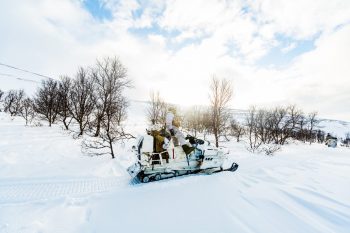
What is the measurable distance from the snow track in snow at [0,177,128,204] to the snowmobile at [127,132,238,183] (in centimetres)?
85

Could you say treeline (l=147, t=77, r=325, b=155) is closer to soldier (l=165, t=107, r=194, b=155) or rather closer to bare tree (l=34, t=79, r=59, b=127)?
soldier (l=165, t=107, r=194, b=155)

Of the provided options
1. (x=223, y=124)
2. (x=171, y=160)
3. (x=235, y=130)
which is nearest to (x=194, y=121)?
(x=235, y=130)

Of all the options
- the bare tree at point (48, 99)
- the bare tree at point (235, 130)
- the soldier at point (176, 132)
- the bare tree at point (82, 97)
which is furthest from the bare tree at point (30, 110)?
the soldier at point (176, 132)

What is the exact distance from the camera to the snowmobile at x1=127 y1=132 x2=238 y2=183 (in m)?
6.58

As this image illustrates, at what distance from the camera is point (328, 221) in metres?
4.10

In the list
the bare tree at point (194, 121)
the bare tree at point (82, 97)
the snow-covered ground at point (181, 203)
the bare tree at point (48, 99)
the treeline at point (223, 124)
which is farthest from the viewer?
the bare tree at point (194, 121)

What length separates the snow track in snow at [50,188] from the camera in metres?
5.54

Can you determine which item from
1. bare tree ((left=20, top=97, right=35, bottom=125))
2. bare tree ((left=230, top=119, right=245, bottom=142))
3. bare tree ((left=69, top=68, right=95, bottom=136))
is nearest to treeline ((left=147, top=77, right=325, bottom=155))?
bare tree ((left=230, top=119, right=245, bottom=142))

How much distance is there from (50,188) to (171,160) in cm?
366

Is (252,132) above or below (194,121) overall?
below

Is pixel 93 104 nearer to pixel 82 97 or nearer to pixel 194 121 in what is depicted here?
pixel 82 97

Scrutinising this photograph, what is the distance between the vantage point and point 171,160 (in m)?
7.00

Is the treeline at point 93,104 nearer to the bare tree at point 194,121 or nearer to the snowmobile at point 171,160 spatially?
the snowmobile at point 171,160

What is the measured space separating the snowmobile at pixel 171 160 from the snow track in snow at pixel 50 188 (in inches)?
33.5
